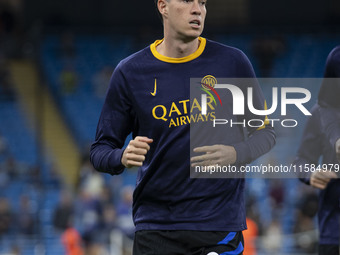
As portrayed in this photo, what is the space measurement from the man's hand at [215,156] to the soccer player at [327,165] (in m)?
1.16

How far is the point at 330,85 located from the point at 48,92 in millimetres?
17973

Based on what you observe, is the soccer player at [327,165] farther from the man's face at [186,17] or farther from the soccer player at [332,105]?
the man's face at [186,17]

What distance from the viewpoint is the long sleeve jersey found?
4422 millimetres

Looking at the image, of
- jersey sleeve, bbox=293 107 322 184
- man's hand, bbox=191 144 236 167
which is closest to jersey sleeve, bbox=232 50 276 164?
man's hand, bbox=191 144 236 167

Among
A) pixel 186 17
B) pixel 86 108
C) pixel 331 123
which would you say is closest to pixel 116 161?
pixel 186 17

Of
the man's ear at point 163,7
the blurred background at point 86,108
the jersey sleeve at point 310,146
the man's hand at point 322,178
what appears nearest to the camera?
the man's ear at point 163,7

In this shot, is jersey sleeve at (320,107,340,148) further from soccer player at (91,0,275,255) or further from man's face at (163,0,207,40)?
man's face at (163,0,207,40)

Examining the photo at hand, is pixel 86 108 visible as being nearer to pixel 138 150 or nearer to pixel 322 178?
pixel 322 178

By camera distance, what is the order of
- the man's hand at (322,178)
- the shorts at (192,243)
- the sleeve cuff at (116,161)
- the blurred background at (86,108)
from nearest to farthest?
the shorts at (192,243) → the sleeve cuff at (116,161) → the man's hand at (322,178) → the blurred background at (86,108)

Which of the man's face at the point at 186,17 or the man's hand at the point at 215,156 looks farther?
the man's face at the point at 186,17

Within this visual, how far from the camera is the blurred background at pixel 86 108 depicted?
1381 cm

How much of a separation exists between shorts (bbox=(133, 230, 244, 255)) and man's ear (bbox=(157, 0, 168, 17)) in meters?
1.32

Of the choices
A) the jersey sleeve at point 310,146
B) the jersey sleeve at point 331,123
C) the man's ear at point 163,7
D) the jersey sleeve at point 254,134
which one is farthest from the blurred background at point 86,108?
the jersey sleeve at point 254,134

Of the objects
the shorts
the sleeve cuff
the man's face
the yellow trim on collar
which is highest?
the man's face
